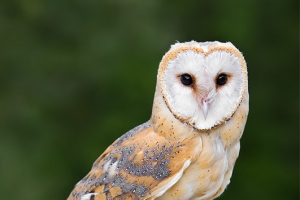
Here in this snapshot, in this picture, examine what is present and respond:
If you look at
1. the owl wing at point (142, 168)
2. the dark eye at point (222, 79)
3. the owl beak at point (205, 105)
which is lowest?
the owl wing at point (142, 168)

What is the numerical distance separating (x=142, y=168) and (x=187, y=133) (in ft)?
0.82

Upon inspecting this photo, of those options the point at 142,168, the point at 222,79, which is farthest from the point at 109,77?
the point at 222,79

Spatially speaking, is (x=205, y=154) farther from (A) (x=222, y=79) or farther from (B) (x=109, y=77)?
(B) (x=109, y=77)

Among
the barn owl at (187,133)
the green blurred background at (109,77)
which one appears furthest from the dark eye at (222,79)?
the green blurred background at (109,77)

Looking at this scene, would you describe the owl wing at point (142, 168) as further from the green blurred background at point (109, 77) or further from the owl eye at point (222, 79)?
the green blurred background at point (109, 77)

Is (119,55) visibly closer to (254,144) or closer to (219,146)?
(254,144)

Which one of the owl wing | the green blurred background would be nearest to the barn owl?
the owl wing

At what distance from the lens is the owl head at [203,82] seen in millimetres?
2586

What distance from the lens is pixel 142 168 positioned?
2.75 m

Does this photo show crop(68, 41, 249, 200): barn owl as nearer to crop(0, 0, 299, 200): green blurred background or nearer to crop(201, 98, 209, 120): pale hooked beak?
crop(201, 98, 209, 120): pale hooked beak

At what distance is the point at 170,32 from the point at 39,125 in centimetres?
131

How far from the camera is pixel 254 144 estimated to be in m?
5.12

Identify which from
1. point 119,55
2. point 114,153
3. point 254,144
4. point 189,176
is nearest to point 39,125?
point 119,55

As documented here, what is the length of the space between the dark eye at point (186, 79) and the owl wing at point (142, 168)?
26cm
